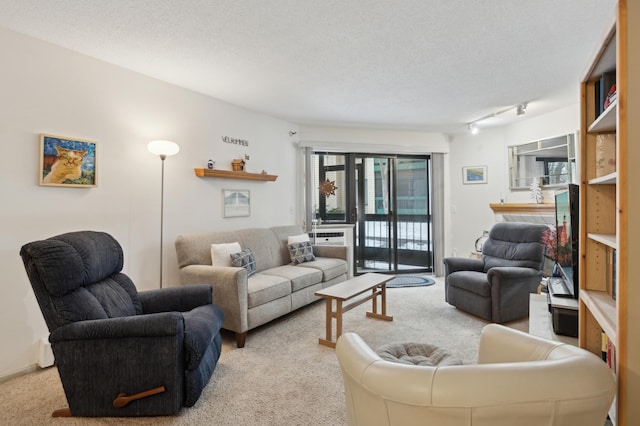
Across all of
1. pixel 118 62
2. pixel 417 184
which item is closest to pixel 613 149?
pixel 118 62

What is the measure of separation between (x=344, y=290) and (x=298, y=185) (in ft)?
8.27

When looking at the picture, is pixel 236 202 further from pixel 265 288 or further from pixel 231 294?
pixel 231 294

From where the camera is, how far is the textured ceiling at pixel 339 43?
85.5 inches

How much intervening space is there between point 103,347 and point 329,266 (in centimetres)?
268

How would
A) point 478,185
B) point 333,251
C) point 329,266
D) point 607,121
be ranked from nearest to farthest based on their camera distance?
point 607,121
point 329,266
point 333,251
point 478,185

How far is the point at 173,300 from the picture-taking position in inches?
99.9

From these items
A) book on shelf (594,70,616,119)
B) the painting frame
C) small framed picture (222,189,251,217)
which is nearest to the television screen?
book on shelf (594,70,616,119)

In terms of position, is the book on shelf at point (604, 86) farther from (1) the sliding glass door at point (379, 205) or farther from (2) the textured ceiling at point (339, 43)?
(1) the sliding glass door at point (379, 205)

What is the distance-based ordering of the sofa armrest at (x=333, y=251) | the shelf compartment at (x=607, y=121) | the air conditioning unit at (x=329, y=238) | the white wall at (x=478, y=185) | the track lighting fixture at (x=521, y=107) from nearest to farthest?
the shelf compartment at (x=607, y=121) < the track lighting fixture at (x=521, y=107) < the sofa armrest at (x=333, y=251) < the air conditioning unit at (x=329, y=238) < the white wall at (x=478, y=185)

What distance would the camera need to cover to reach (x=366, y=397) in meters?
1.03

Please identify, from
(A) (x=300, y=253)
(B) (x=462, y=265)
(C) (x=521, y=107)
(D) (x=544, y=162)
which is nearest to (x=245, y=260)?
(A) (x=300, y=253)

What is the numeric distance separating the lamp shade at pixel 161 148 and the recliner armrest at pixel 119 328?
1789 millimetres

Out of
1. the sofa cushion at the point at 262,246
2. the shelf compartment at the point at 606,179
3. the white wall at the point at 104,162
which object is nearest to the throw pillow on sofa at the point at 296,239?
the sofa cushion at the point at 262,246

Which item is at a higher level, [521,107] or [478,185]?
[521,107]
